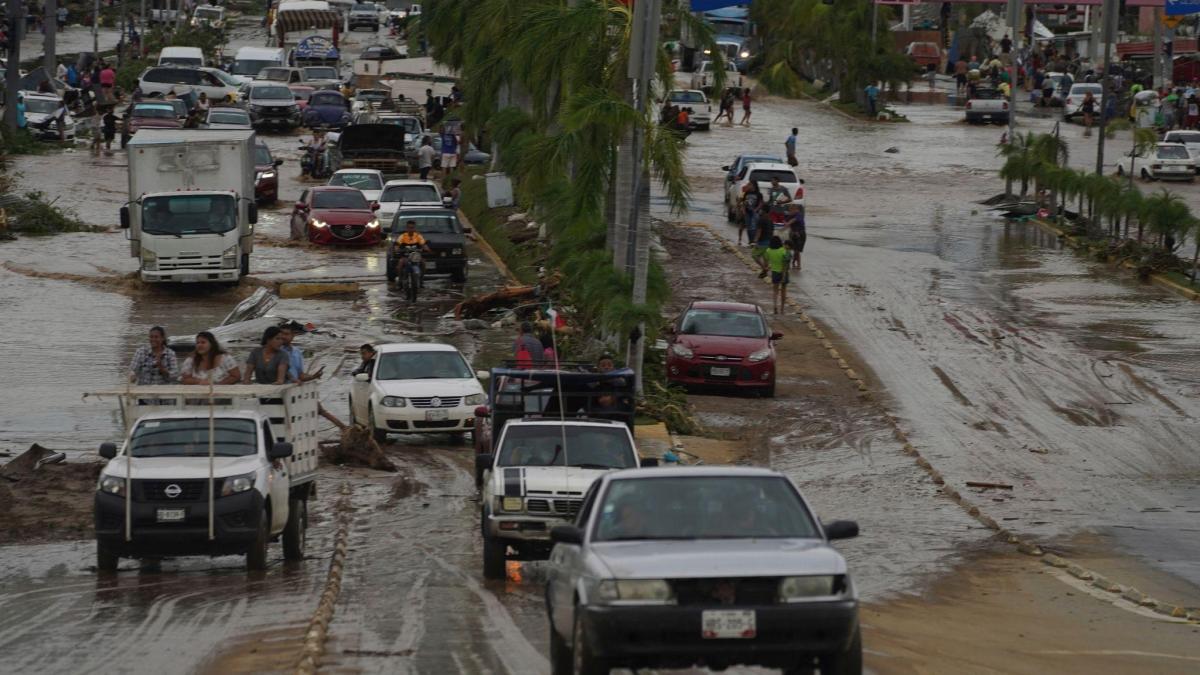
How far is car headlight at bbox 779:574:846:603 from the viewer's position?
10156 millimetres

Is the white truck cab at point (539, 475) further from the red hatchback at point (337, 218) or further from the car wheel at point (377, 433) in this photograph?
the red hatchback at point (337, 218)

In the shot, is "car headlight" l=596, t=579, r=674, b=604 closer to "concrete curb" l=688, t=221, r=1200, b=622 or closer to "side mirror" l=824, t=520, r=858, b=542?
"side mirror" l=824, t=520, r=858, b=542

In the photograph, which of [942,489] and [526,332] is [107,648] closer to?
[526,332]

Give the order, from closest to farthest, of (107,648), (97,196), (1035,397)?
(107,648), (1035,397), (97,196)

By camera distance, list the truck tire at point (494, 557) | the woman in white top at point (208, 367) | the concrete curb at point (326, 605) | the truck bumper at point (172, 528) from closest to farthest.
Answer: the concrete curb at point (326, 605)
the truck bumper at point (172, 528)
the truck tire at point (494, 557)
the woman in white top at point (208, 367)

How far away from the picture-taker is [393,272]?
40594mm

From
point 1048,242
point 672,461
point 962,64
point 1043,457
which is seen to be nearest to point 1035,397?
point 1043,457

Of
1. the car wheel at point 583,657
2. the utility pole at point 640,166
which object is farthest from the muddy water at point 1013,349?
the car wheel at point 583,657

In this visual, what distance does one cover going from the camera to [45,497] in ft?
69.3

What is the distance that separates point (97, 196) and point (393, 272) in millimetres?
17531

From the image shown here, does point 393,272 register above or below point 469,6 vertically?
below

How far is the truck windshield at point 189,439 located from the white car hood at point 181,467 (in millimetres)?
97

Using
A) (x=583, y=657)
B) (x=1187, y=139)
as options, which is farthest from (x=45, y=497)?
(x=1187, y=139)

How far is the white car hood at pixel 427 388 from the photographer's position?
25.7 metres
